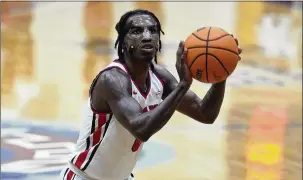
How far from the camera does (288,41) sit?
16531mm

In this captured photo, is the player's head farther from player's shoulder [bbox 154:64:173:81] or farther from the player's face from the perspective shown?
player's shoulder [bbox 154:64:173:81]

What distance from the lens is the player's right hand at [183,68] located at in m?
3.25

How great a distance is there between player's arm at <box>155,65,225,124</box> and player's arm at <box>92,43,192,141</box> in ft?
1.14

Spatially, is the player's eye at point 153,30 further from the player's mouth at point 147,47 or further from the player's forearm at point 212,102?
the player's forearm at point 212,102

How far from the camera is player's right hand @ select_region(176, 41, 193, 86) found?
10.7ft

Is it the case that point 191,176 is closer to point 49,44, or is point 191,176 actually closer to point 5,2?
point 49,44

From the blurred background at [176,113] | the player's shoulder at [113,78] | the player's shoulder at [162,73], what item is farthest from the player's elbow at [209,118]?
the blurred background at [176,113]

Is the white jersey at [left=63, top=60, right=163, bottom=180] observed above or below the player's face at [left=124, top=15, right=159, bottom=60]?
below

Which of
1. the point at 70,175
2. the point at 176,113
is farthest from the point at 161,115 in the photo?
the point at 176,113

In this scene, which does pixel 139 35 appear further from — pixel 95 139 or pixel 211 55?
pixel 95 139

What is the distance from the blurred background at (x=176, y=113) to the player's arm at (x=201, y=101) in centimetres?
246

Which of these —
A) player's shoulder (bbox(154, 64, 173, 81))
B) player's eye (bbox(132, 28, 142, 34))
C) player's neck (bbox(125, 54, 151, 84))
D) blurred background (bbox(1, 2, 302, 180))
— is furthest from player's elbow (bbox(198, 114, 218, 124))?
blurred background (bbox(1, 2, 302, 180))

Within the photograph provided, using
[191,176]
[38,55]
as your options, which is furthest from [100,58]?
[191,176]

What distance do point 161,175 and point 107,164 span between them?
2742 millimetres
